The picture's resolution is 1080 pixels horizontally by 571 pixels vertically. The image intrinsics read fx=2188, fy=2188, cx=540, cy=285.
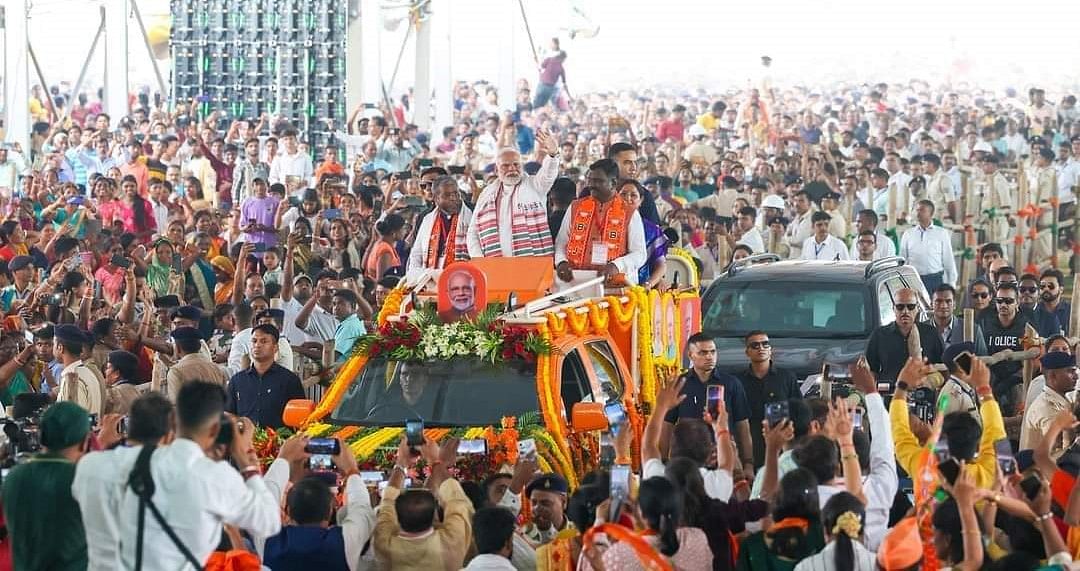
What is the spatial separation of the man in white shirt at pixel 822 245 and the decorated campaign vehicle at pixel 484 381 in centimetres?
821

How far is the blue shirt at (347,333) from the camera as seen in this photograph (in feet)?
56.9

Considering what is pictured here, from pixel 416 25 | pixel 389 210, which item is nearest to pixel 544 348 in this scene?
pixel 389 210

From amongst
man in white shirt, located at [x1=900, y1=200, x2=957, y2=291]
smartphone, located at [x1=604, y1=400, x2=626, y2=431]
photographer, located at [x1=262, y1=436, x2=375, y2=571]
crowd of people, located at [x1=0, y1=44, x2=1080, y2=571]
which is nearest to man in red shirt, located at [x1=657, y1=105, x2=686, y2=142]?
crowd of people, located at [x1=0, y1=44, x2=1080, y2=571]

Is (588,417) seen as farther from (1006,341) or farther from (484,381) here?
(1006,341)

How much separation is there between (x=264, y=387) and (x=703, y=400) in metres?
2.94

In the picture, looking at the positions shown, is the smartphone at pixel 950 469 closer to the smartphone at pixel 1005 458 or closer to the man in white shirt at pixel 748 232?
the smartphone at pixel 1005 458

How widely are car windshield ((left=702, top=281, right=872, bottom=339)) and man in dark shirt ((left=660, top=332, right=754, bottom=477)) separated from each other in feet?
15.1

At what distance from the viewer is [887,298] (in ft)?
60.3

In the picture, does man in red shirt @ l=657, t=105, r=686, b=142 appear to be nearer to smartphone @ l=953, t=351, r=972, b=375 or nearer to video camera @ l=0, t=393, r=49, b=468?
video camera @ l=0, t=393, r=49, b=468

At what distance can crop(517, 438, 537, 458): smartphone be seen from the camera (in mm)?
11883

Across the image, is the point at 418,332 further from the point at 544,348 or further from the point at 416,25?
the point at 416,25

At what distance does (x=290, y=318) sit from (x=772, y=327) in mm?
4087

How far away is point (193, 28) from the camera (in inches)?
1155

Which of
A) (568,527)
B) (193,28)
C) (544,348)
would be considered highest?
(193,28)
